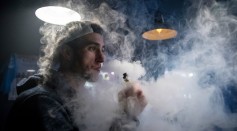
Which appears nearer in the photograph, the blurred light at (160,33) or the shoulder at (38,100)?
the shoulder at (38,100)

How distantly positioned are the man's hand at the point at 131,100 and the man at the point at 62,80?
2 centimetres

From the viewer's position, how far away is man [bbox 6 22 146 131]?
2.09 metres

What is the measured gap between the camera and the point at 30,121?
208cm

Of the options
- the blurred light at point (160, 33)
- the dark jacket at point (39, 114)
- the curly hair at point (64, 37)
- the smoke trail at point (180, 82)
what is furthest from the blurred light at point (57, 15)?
the blurred light at point (160, 33)

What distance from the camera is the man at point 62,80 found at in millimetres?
2094

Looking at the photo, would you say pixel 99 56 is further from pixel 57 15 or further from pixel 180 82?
pixel 180 82

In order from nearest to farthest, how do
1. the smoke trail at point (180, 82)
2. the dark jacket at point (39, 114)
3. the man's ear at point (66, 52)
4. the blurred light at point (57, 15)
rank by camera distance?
1. the dark jacket at point (39, 114)
2. the man's ear at point (66, 52)
3. the smoke trail at point (180, 82)
4. the blurred light at point (57, 15)

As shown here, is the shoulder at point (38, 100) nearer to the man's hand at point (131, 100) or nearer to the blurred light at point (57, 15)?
the man's hand at point (131, 100)

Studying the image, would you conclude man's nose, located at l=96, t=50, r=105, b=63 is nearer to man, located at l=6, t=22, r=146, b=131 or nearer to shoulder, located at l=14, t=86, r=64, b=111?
man, located at l=6, t=22, r=146, b=131

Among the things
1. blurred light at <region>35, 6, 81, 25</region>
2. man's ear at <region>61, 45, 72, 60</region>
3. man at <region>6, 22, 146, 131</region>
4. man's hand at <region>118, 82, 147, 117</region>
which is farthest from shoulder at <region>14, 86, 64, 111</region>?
blurred light at <region>35, 6, 81, 25</region>

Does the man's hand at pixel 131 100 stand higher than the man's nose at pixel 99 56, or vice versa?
the man's nose at pixel 99 56

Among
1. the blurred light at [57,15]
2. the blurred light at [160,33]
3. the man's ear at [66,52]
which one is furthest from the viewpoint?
the blurred light at [160,33]

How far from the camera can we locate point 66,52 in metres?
3.14

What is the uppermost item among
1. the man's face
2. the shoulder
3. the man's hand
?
the man's face
